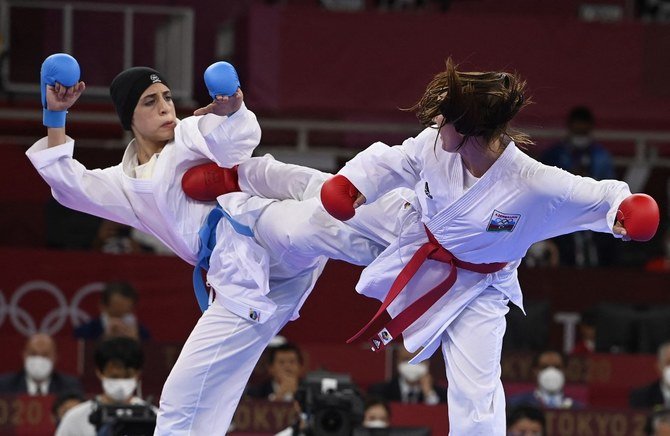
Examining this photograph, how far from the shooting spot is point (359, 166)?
5387mm

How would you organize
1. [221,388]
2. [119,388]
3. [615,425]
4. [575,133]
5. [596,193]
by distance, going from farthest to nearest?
[575,133] → [615,425] → [119,388] → [221,388] → [596,193]

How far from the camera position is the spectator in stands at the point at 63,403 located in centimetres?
802

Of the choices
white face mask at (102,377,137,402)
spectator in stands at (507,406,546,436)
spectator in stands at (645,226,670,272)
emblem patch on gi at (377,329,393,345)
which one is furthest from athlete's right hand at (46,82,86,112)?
spectator in stands at (645,226,670,272)

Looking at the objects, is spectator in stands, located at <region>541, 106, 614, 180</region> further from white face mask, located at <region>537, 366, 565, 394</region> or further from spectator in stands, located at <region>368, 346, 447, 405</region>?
spectator in stands, located at <region>368, 346, 447, 405</region>

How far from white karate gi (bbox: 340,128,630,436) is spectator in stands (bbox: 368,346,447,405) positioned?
Result: 3.52m

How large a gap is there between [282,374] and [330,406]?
224 centimetres

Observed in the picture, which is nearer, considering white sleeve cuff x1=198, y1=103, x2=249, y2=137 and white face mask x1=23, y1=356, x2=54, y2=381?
white sleeve cuff x1=198, y1=103, x2=249, y2=137

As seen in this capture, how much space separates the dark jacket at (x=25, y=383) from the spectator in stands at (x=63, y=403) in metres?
0.85

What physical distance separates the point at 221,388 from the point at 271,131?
5681 millimetres

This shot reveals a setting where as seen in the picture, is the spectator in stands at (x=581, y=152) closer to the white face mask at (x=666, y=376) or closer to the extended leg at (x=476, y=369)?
the white face mask at (x=666, y=376)

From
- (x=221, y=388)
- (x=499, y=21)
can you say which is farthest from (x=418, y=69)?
(x=221, y=388)

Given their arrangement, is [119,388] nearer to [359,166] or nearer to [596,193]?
[359,166]

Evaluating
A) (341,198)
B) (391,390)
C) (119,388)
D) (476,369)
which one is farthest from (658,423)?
(341,198)

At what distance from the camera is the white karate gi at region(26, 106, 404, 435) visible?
5.76m
